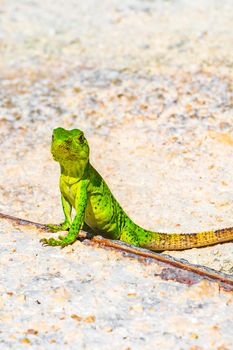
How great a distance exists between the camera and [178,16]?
437 inches

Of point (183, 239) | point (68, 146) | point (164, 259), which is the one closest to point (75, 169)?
point (68, 146)

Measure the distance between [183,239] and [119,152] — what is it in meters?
2.00

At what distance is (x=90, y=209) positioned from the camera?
594 centimetres

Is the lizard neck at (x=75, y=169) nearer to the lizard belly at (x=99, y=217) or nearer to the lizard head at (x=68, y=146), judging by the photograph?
the lizard head at (x=68, y=146)

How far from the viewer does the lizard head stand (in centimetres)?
544

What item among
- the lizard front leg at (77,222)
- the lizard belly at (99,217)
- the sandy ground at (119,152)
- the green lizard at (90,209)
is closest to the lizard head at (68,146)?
the green lizard at (90,209)

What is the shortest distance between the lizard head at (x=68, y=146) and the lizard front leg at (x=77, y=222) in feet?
0.84

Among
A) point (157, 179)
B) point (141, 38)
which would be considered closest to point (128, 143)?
point (157, 179)

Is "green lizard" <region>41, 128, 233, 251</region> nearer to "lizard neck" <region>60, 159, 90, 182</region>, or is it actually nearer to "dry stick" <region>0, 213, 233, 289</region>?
"lizard neck" <region>60, 159, 90, 182</region>

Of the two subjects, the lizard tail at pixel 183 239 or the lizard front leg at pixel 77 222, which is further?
the lizard tail at pixel 183 239

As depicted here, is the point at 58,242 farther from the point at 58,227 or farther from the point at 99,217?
the point at 99,217

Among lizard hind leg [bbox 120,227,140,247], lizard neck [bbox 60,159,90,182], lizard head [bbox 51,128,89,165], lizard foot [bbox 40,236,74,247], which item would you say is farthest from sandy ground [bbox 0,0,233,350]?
lizard head [bbox 51,128,89,165]

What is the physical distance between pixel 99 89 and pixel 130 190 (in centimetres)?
215

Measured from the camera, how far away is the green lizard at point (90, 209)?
18.1ft
